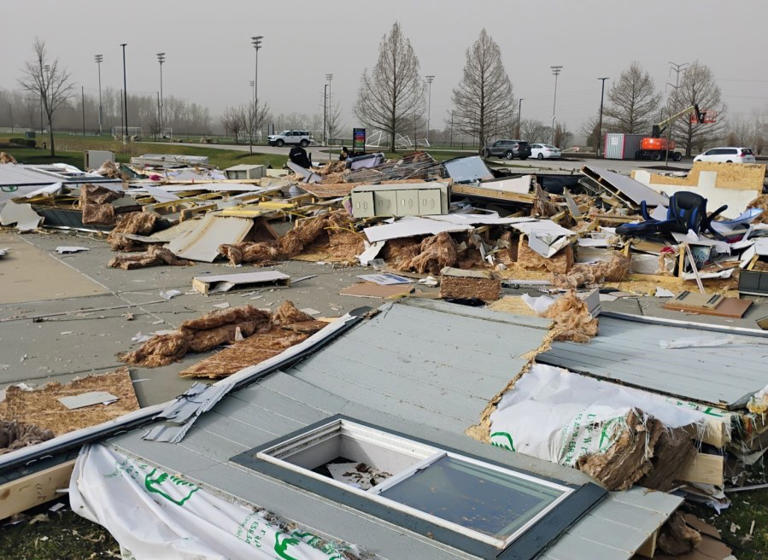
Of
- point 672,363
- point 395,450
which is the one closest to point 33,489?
point 395,450

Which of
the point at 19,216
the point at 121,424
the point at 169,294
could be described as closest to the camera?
the point at 121,424

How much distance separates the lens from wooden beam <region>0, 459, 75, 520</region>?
3.78m

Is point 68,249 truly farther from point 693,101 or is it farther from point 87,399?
point 693,101

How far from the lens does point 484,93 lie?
4725cm

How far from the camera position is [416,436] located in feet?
14.0

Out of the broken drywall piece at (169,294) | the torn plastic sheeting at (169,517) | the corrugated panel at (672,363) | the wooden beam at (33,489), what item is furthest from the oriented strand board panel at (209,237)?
the torn plastic sheeting at (169,517)

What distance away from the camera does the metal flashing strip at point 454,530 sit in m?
3.06

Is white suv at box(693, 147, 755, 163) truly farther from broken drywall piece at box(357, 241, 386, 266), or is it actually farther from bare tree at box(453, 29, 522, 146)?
broken drywall piece at box(357, 241, 386, 266)

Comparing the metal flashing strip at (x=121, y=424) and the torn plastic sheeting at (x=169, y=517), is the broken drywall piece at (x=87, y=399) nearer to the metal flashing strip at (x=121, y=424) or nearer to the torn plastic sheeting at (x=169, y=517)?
the metal flashing strip at (x=121, y=424)

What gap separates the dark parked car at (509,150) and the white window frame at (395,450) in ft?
130

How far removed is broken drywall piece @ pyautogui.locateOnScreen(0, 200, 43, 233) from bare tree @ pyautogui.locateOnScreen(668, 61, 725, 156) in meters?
50.6

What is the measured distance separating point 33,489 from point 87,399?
5.95 feet

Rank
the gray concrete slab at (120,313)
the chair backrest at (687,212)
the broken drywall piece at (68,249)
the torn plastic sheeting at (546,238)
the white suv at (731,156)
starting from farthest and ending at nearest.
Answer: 1. the white suv at (731,156)
2. the broken drywall piece at (68,249)
3. the chair backrest at (687,212)
4. the torn plastic sheeting at (546,238)
5. the gray concrete slab at (120,313)

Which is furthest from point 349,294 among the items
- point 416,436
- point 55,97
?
point 55,97
